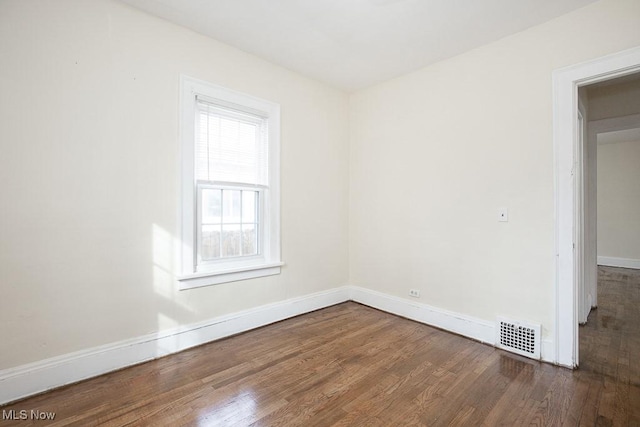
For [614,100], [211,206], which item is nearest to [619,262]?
[614,100]

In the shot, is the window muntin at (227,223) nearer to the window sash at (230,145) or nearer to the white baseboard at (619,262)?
the window sash at (230,145)

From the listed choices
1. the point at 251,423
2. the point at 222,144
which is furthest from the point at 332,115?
the point at 251,423

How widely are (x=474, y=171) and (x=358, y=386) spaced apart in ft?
7.47

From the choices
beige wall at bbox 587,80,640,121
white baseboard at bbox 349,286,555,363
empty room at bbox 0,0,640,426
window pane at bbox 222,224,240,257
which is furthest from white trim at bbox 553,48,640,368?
window pane at bbox 222,224,240,257

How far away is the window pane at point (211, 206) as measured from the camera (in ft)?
9.68

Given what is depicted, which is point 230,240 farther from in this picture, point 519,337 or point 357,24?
point 519,337

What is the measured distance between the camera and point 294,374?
92.0 inches

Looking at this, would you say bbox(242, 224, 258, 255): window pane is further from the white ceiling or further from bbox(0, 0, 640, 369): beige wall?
the white ceiling

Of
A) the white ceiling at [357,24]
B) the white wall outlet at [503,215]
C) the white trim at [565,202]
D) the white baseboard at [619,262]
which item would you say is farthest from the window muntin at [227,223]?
the white baseboard at [619,262]

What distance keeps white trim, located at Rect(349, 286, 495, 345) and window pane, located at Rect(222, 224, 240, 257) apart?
72.9 inches

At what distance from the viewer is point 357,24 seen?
8.77ft

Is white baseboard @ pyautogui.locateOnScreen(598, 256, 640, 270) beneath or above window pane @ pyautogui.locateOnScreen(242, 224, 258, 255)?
beneath

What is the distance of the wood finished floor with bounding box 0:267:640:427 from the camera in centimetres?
185

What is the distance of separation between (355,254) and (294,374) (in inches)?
84.2
